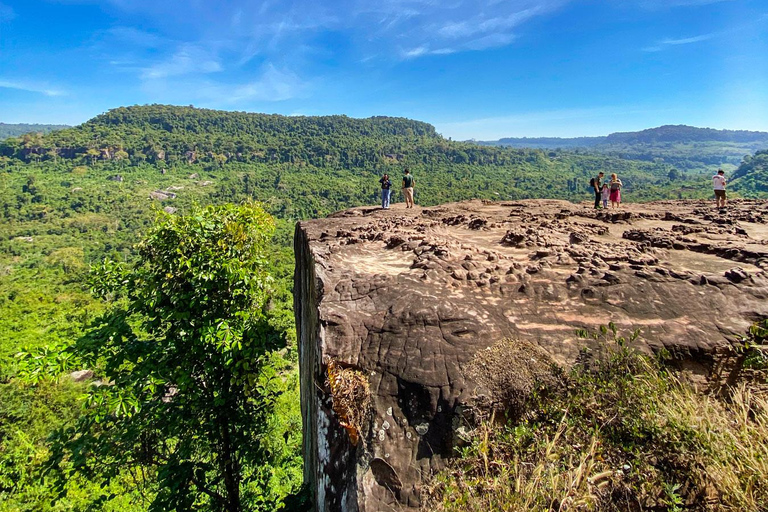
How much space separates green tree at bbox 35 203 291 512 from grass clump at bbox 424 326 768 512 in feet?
12.0

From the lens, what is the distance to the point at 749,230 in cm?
864

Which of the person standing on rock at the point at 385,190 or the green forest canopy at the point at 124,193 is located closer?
the person standing on rock at the point at 385,190

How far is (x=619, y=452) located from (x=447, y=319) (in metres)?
2.01

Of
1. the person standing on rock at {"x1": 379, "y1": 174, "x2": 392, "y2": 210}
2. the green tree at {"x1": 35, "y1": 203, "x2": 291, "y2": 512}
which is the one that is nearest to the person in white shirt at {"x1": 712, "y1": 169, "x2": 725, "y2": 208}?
the person standing on rock at {"x1": 379, "y1": 174, "x2": 392, "y2": 210}

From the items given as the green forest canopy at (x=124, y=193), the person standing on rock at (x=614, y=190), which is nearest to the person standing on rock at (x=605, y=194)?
the person standing on rock at (x=614, y=190)

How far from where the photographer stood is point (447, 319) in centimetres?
439

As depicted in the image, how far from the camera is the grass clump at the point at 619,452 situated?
8.32ft

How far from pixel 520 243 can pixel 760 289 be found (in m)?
3.51

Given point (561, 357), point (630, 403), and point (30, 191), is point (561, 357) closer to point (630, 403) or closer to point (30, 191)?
point (630, 403)

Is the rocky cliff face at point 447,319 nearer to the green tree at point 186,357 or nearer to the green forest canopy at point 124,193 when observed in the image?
the green tree at point 186,357

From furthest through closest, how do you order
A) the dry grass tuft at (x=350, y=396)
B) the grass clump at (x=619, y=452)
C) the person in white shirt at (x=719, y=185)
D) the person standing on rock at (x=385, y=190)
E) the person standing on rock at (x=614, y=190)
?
the person standing on rock at (x=385, y=190) < the person standing on rock at (x=614, y=190) < the person in white shirt at (x=719, y=185) < the dry grass tuft at (x=350, y=396) < the grass clump at (x=619, y=452)

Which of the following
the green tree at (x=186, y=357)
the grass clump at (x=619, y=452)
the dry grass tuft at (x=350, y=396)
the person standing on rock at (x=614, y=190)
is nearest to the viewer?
the grass clump at (x=619, y=452)

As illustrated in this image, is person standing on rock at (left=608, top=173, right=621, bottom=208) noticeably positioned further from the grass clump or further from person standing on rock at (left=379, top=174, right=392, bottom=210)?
the grass clump

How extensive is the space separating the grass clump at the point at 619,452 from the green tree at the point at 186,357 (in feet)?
12.0
